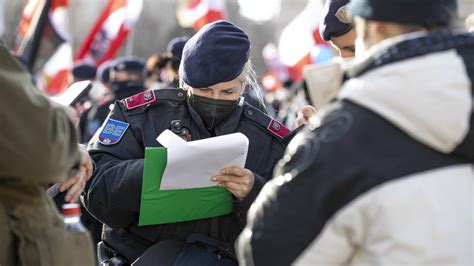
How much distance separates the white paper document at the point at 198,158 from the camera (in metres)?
3.49

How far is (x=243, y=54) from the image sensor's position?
157 inches

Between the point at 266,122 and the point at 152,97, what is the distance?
55 cm

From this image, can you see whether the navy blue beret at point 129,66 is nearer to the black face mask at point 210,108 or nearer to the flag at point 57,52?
the flag at point 57,52

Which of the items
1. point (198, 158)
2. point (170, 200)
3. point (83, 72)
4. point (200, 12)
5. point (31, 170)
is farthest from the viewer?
point (200, 12)

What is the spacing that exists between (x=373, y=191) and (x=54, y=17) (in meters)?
9.04

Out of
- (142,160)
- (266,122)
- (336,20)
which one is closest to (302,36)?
(336,20)

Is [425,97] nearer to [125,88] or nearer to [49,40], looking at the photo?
[125,88]

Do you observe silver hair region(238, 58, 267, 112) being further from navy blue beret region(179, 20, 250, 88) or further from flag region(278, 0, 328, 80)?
flag region(278, 0, 328, 80)

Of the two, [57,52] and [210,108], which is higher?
[210,108]

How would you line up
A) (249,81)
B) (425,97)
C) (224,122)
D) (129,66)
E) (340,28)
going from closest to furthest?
(425,97), (224,122), (249,81), (340,28), (129,66)

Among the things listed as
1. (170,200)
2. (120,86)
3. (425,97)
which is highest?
(425,97)

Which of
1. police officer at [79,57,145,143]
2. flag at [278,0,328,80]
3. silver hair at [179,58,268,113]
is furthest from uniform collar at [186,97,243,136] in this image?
flag at [278,0,328,80]

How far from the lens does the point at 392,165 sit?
244cm

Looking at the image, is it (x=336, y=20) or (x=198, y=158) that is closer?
(x=198, y=158)
